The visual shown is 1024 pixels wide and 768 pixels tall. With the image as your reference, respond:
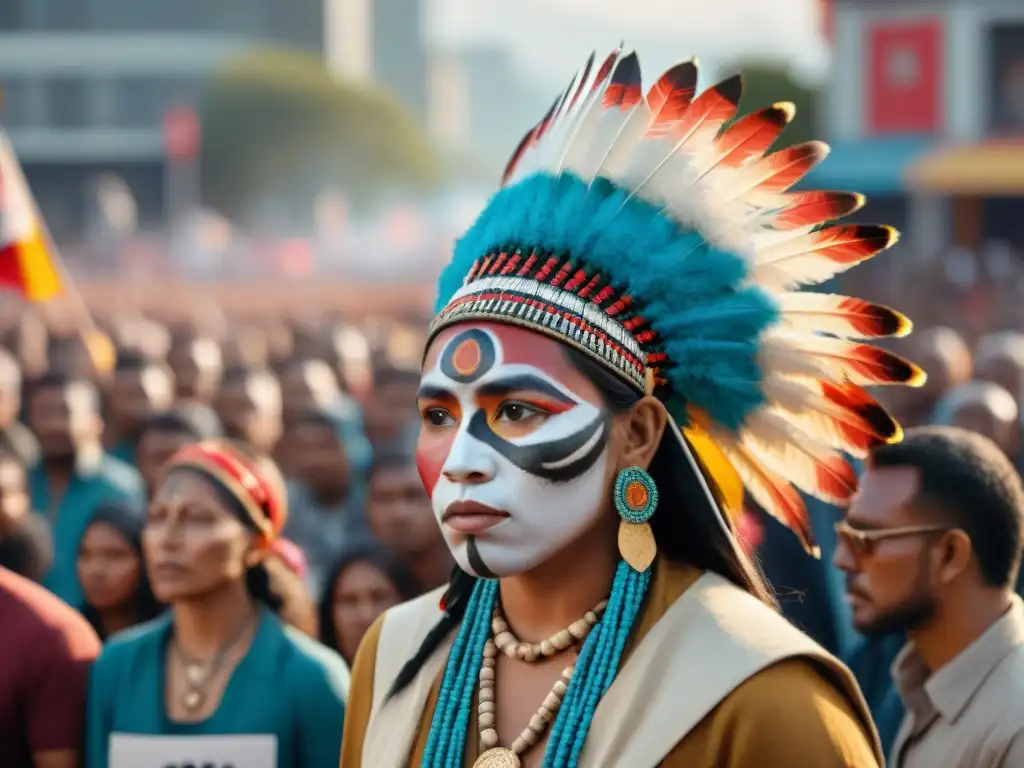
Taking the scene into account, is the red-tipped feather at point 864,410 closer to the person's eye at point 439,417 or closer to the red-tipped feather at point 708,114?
the red-tipped feather at point 708,114

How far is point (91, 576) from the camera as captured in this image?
18.6 ft

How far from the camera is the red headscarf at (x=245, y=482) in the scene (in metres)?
4.54

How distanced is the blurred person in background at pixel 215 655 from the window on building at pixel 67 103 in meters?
69.1

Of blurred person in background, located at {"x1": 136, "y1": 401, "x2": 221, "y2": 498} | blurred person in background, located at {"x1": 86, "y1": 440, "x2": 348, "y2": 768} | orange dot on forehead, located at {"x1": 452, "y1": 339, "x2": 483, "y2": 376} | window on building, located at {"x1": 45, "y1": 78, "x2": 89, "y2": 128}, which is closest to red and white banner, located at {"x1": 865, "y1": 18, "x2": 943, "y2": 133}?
blurred person in background, located at {"x1": 136, "y1": 401, "x2": 221, "y2": 498}

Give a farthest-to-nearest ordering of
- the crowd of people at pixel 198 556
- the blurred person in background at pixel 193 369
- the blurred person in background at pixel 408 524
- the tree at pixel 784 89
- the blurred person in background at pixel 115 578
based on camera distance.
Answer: the tree at pixel 784 89
the blurred person in background at pixel 193 369
the blurred person in background at pixel 408 524
the blurred person in background at pixel 115 578
the crowd of people at pixel 198 556

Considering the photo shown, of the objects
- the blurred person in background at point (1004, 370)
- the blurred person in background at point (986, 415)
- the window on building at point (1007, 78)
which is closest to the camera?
the blurred person in background at point (986, 415)

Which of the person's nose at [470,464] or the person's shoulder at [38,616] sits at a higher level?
the person's nose at [470,464]

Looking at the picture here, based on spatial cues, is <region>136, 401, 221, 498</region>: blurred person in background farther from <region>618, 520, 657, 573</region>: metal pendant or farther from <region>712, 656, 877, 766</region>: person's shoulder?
<region>712, 656, 877, 766</region>: person's shoulder

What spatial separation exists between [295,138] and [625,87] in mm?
65136

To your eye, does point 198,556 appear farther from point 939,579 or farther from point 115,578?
point 939,579

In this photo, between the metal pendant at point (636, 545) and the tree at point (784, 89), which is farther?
the tree at point (784, 89)

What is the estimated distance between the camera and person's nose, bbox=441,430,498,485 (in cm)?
274

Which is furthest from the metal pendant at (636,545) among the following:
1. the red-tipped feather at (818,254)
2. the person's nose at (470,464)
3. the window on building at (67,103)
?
the window on building at (67,103)

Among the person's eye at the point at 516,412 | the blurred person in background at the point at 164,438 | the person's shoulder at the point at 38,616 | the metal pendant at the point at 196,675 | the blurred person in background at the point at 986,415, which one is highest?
the person's eye at the point at 516,412
